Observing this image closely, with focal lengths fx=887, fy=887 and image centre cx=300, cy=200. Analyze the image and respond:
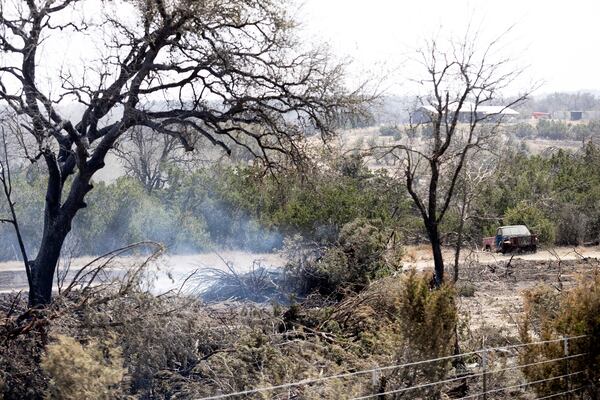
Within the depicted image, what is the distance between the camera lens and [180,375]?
35.8ft

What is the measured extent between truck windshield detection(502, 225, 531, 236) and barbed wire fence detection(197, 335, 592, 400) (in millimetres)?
17890

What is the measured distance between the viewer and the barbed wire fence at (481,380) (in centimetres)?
946

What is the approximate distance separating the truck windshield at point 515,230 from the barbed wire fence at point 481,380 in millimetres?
17890

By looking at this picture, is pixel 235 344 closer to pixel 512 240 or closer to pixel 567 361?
pixel 567 361

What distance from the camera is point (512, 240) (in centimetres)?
2933

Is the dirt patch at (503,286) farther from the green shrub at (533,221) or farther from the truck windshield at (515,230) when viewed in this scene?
the green shrub at (533,221)

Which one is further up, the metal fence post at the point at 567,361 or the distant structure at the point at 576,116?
the distant structure at the point at 576,116

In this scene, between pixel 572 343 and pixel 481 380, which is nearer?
pixel 572 343

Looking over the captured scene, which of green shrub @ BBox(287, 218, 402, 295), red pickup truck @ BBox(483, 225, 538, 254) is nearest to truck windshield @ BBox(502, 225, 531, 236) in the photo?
red pickup truck @ BBox(483, 225, 538, 254)

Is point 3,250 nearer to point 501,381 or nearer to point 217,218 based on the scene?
point 217,218

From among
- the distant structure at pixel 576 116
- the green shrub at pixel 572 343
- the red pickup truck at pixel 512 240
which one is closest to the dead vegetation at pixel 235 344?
the green shrub at pixel 572 343

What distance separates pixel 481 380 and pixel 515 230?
1945 centimetres

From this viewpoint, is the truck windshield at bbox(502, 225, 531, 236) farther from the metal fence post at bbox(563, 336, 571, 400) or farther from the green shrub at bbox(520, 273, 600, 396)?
the metal fence post at bbox(563, 336, 571, 400)

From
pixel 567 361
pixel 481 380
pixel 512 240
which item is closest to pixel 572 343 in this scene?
pixel 567 361
